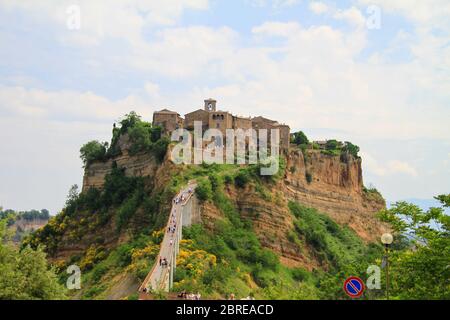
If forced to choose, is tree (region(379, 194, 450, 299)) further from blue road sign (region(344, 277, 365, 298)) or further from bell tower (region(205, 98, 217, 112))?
bell tower (region(205, 98, 217, 112))

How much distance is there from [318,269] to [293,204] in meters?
9.77

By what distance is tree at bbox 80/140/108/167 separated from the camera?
242 feet

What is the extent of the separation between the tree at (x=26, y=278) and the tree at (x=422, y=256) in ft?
47.2

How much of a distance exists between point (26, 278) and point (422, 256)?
Answer: 1651 cm

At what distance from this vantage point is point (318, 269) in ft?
203

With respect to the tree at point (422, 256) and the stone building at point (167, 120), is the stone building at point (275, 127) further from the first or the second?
the tree at point (422, 256)

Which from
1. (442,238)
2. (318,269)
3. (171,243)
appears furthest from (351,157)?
(442,238)

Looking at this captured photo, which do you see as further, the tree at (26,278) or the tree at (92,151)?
the tree at (92,151)

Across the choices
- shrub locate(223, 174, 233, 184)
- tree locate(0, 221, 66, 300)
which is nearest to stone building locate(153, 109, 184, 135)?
shrub locate(223, 174, 233, 184)

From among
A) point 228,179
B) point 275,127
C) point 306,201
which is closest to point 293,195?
point 306,201

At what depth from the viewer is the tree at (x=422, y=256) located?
82.1 ft

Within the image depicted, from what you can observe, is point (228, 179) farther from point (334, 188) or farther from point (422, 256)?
point (422, 256)

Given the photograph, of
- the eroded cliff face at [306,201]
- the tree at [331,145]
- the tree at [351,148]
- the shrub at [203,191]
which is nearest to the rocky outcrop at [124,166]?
the shrub at [203,191]

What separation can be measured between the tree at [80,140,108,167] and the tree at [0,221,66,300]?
44.5 metres
